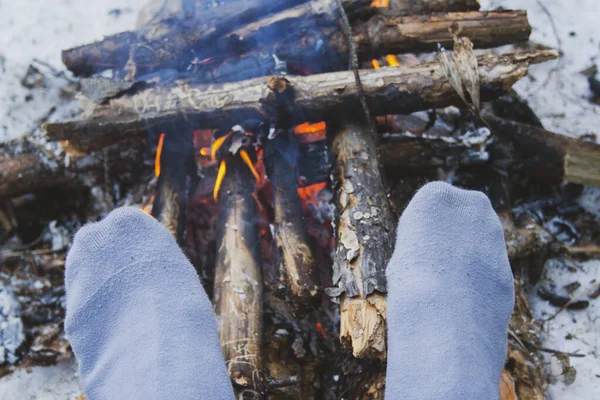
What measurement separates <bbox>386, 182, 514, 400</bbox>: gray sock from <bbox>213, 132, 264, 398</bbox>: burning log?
406mm

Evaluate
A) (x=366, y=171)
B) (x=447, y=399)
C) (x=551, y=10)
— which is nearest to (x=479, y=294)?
(x=447, y=399)

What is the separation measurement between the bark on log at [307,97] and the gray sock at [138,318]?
371 millimetres

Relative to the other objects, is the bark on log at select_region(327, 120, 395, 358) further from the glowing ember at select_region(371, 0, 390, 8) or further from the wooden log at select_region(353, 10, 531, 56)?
the glowing ember at select_region(371, 0, 390, 8)

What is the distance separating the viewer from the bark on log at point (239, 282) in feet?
4.88

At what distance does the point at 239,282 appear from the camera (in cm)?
166

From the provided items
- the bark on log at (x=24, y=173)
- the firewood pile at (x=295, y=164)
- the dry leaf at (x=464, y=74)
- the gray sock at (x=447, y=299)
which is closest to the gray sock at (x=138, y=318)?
the firewood pile at (x=295, y=164)

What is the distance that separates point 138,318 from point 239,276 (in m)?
0.34

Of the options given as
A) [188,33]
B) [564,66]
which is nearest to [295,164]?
[188,33]

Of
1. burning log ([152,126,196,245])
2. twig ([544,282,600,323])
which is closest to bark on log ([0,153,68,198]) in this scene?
burning log ([152,126,196,245])

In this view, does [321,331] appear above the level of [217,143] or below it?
below

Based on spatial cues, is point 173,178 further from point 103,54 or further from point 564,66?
point 564,66

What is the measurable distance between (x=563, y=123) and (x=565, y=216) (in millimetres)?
433

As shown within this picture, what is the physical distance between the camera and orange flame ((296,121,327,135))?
1.91m

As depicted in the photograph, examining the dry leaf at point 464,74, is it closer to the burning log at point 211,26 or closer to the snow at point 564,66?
the burning log at point 211,26
